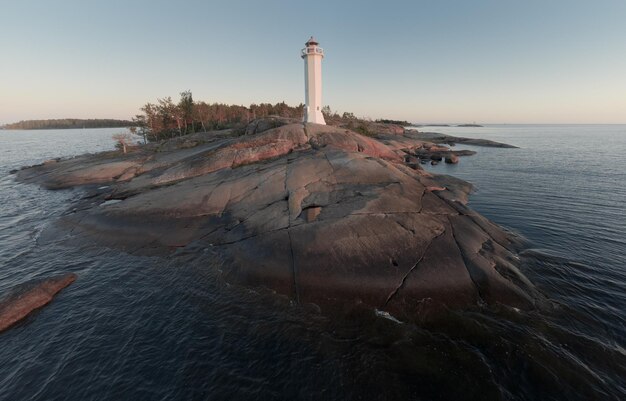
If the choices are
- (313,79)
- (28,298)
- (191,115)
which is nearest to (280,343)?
(28,298)

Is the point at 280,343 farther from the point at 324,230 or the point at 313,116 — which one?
the point at 313,116

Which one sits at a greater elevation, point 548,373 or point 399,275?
point 399,275

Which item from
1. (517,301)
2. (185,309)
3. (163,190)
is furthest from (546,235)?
(163,190)

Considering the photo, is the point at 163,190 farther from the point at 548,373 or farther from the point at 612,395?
the point at 612,395

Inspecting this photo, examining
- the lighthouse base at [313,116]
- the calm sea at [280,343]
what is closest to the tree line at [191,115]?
the lighthouse base at [313,116]

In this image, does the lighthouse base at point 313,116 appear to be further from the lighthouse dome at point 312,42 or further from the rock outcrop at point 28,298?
the rock outcrop at point 28,298
